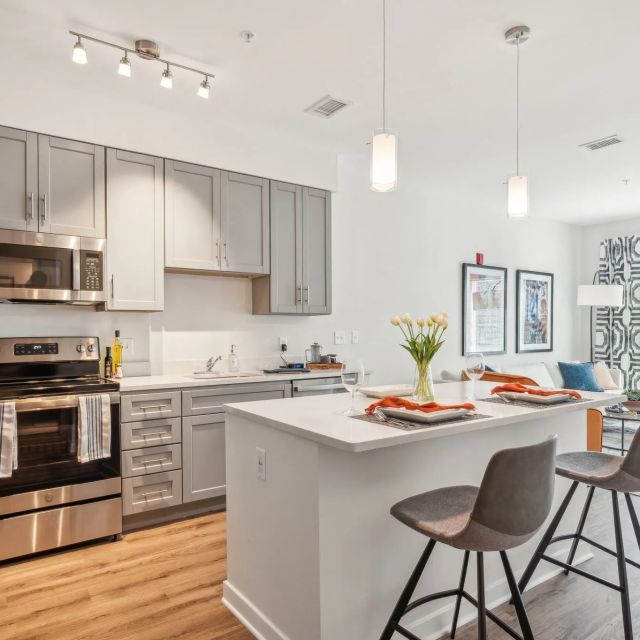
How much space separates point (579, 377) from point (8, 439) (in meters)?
5.53

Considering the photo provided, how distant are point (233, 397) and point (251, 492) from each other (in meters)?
1.44

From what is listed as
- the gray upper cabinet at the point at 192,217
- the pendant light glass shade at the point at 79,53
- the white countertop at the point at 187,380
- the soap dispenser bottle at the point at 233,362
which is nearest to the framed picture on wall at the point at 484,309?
the white countertop at the point at 187,380

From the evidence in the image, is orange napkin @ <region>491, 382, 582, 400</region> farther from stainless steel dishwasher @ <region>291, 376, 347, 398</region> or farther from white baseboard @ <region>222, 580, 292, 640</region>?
stainless steel dishwasher @ <region>291, 376, 347, 398</region>

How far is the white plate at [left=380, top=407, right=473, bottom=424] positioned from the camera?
1766 mm

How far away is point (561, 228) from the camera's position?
7035 millimetres

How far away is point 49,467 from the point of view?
2844 millimetres

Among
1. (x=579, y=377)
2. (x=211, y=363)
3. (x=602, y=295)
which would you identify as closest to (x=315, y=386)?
(x=211, y=363)

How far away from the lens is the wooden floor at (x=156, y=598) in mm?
2084

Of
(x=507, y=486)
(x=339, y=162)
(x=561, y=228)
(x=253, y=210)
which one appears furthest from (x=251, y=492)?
(x=561, y=228)

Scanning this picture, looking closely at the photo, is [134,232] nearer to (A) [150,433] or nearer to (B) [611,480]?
(A) [150,433]

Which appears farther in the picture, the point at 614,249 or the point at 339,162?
the point at 614,249

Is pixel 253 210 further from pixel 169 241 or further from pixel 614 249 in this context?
pixel 614 249

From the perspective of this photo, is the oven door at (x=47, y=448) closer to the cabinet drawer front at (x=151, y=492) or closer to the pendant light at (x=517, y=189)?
the cabinet drawer front at (x=151, y=492)

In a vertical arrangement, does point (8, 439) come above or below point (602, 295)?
below
